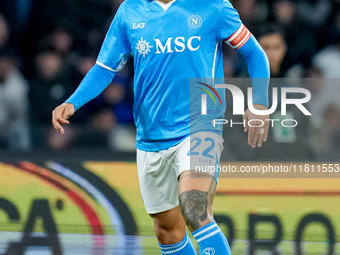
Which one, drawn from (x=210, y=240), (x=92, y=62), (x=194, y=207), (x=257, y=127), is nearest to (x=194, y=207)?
(x=194, y=207)

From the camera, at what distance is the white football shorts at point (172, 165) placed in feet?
10.6

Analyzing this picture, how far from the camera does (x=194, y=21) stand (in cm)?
340

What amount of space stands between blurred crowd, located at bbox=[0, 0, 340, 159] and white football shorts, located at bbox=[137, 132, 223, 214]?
156cm

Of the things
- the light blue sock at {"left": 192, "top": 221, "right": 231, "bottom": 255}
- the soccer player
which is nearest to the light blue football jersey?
the soccer player

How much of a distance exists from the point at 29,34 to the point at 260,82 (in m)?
3.49

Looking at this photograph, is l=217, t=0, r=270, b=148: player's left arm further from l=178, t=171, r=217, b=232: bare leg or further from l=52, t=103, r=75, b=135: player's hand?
l=52, t=103, r=75, b=135: player's hand

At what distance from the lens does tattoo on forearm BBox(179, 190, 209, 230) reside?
3.10m

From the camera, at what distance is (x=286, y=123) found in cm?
520

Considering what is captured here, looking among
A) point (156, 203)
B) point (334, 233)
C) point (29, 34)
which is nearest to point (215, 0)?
point (156, 203)

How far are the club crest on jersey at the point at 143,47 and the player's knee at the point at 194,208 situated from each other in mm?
789

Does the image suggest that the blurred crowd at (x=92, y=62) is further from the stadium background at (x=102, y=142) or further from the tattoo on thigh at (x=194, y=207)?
the tattoo on thigh at (x=194, y=207)

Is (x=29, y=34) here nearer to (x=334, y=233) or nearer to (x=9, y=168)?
(x=9, y=168)

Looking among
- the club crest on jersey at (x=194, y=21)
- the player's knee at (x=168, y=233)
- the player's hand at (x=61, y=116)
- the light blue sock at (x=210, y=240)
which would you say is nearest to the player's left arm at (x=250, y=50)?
the club crest on jersey at (x=194, y=21)

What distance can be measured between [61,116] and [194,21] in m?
0.83
